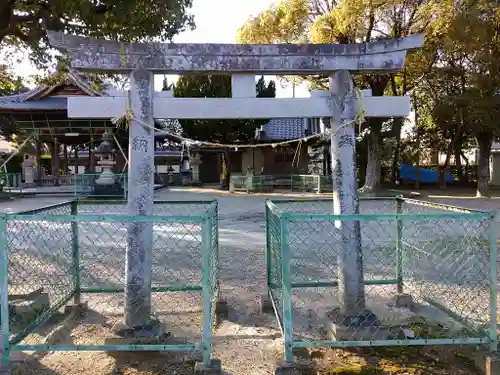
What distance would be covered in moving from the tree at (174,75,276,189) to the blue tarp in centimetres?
1051

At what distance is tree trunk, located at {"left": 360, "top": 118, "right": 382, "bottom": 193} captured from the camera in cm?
2220

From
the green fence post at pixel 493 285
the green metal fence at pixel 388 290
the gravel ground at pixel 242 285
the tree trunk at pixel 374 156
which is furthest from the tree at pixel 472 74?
the green fence post at pixel 493 285

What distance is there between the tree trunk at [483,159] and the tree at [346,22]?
452 centimetres

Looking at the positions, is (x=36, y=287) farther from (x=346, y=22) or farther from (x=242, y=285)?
(x=346, y=22)

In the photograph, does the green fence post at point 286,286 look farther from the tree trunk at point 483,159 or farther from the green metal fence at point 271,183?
the green metal fence at point 271,183

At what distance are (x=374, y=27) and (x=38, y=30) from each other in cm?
1550

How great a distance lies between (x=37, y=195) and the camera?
2392 cm

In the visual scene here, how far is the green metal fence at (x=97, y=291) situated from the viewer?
3482mm

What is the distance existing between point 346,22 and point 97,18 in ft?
41.9

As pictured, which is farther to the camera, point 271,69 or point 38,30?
point 38,30

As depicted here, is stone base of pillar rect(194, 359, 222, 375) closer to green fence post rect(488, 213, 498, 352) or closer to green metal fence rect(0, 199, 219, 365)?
green metal fence rect(0, 199, 219, 365)

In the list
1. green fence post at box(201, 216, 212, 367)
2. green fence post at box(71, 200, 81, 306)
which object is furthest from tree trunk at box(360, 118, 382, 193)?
green fence post at box(201, 216, 212, 367)

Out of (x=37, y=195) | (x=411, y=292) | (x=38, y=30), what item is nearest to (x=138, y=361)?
(x=411, y=292)

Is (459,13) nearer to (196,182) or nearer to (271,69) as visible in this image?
(271,69)
